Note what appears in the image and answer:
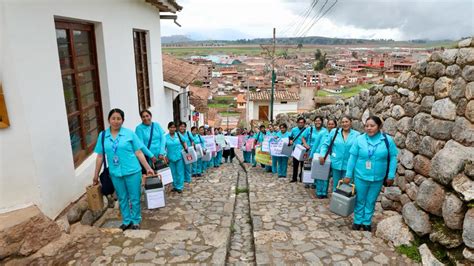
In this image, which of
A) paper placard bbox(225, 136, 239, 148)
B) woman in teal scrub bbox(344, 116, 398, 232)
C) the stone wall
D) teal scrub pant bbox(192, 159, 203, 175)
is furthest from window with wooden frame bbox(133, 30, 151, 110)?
the stone wall

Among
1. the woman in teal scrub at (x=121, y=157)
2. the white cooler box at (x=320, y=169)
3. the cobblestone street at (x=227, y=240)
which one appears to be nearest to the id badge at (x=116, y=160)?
the woman in teal scrub at (x=121, y=157)

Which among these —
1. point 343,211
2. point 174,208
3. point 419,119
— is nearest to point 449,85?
point 419,119

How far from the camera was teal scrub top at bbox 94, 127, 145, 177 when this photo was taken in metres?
4.36

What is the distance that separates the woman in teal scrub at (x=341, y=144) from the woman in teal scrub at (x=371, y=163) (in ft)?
3.36

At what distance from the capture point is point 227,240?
14.6ft

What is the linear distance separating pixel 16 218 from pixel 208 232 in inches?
90.9

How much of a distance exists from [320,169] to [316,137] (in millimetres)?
711

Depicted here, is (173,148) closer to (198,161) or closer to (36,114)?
(198,161)

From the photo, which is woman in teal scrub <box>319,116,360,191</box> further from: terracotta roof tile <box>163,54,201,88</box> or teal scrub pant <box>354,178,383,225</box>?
terracotta roof tile <box>163,54,201,88</box>

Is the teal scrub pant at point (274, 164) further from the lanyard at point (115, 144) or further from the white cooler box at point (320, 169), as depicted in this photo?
the lanyard at point (115, 144)

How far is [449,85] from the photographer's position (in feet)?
13.9

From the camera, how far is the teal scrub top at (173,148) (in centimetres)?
693

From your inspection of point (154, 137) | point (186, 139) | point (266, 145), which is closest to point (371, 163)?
point (154, 137)

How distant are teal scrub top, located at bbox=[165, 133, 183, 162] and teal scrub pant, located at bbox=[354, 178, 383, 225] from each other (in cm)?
372
